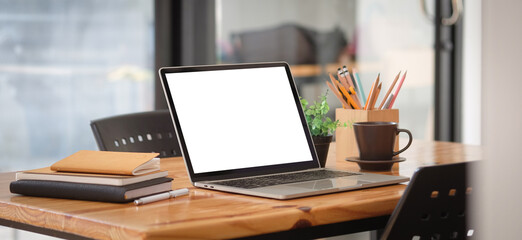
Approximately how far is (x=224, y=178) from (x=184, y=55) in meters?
2.70

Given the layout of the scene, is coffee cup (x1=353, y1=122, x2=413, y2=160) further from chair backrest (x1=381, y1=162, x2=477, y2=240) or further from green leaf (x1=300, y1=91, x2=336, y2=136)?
chair backrest (x1=381, y1=162, x2=477, y2=240)

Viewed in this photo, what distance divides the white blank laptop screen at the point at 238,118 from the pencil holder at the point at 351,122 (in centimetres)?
19

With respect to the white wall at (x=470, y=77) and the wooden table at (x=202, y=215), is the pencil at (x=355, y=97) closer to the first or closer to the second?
the wooden table at (x=202, y=215)

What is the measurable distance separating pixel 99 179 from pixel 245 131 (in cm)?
36

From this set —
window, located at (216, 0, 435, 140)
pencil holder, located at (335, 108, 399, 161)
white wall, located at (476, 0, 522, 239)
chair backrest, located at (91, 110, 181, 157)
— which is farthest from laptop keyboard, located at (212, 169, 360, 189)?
window, located at (216, 0, 435, 140)

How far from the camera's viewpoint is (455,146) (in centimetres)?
194

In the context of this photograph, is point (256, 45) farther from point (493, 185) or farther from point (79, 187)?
point (493, 185)

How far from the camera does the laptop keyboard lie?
1.15 m

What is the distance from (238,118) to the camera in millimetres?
1314

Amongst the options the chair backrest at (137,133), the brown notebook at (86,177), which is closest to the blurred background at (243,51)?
the chair backrest at (137,133)

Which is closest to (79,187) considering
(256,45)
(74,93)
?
(74,93)

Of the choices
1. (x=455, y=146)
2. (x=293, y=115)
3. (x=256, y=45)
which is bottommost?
(x=455, y=146)

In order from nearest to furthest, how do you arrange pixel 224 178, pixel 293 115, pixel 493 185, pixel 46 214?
1. pixel 493 185
2. pixel 46 214
3. pixel 224 178
4. pixel 293 115

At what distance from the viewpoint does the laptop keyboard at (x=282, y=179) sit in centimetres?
115
